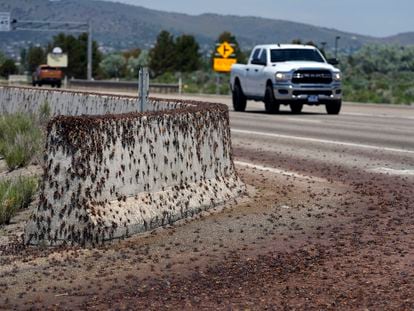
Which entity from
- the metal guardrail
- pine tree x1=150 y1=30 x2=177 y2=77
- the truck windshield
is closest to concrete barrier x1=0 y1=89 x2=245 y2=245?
the truck windshield

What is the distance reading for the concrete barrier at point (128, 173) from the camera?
27.8 ft

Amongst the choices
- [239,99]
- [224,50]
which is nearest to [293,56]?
[239,99]

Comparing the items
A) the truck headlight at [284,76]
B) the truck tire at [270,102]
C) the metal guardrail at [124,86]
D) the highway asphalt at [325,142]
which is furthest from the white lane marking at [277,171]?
the metal guardrail at [124,86]

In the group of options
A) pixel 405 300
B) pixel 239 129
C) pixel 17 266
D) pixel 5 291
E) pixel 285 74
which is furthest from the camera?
pixel 285 74

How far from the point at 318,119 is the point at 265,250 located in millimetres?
18871

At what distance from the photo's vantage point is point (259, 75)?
100 feet

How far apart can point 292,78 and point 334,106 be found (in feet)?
6.33

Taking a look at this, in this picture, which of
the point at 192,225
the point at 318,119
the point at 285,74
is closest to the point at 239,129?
the point at 318,119

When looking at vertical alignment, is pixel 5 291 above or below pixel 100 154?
below

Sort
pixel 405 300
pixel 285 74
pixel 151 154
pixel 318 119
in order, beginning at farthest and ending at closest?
pixel 285 74 → pixel 318 119 → pixel 151 154 → pixel 405 300

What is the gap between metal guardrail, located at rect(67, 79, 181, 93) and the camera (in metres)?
62.2

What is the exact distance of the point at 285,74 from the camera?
95.9ft

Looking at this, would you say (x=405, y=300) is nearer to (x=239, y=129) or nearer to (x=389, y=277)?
(x=389, y=277)

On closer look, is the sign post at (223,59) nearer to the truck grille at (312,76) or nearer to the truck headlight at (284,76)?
the truck grille at (312,76)
